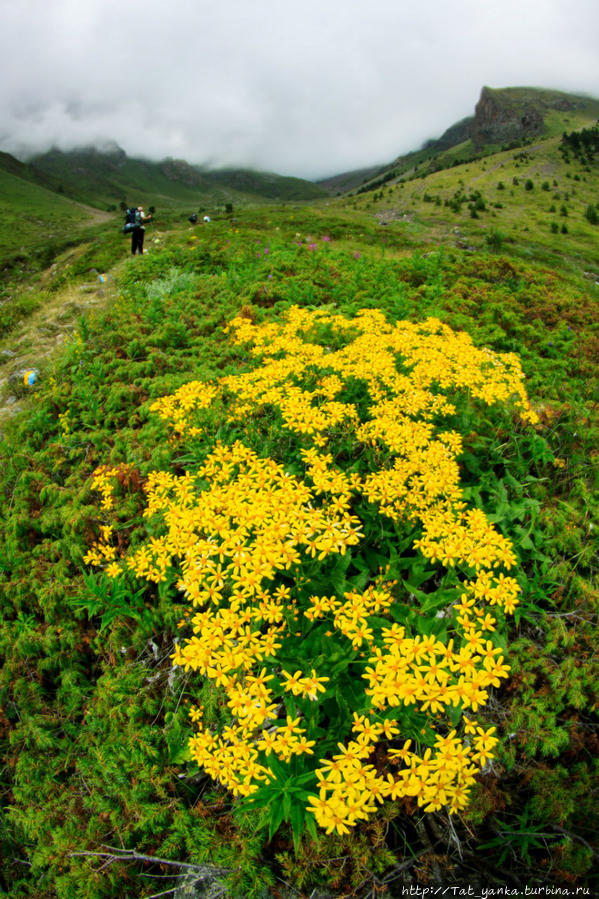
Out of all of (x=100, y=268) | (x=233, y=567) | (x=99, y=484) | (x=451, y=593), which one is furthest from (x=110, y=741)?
(x=100, y=268)

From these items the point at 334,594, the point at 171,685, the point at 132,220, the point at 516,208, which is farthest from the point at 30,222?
the point at 334,594

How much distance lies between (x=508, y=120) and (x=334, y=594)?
254486mm

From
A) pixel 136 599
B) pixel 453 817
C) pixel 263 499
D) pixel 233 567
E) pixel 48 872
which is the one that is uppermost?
pixel 263 499

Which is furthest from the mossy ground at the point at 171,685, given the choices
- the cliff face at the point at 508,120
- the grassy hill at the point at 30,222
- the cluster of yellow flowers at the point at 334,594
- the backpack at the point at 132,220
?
the cliff face at the point at 508,120

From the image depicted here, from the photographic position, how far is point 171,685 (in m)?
3.79

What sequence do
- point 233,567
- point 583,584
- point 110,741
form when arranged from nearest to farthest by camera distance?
point 233,567 < point 110,741 < point 583,584

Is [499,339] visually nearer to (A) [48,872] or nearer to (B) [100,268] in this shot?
(A) [48,872]

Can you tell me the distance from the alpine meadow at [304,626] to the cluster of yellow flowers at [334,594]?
3 cm

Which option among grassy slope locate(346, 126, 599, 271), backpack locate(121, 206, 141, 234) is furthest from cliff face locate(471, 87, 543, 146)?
backpack locate(121, 206, 141, 234)

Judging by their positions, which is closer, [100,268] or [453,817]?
[453,817]

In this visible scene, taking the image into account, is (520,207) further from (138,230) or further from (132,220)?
(132,220)

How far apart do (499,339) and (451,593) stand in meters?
7.05

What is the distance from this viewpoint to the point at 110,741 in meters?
3.59

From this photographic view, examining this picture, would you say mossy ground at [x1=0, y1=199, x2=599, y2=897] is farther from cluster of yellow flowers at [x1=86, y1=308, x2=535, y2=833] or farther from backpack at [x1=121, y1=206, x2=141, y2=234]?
backpack at [x1=121, y1=206, x2=141, y2=234]
